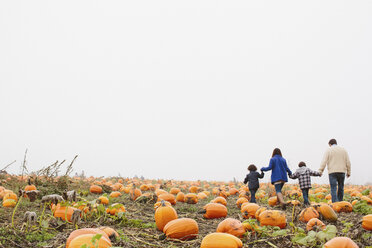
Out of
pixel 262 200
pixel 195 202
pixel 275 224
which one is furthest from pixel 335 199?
pixel 275 224

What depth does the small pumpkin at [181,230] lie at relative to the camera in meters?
4.07

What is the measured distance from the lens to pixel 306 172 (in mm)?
8961

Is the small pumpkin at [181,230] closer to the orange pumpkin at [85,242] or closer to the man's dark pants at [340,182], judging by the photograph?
the orange pumpkin at [85,242]

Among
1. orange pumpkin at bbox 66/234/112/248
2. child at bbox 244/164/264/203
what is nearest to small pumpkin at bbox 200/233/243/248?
orange pumpkin at bbox 66/234/112/248

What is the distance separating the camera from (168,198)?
6.96 m

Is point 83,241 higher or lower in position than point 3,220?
higher

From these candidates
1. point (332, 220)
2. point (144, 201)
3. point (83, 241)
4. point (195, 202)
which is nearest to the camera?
point (83, 241)

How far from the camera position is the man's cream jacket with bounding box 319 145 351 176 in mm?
9132

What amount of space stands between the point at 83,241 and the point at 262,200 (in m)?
7.45

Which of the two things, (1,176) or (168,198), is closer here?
(168,198)

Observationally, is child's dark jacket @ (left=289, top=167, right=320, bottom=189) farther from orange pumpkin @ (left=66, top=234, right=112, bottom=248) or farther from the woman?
orange pumpkin @ (left=66, top=234, right=112, bottom=248)

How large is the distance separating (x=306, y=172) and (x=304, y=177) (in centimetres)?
22

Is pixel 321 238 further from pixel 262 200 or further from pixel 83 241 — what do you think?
pixel 262 200

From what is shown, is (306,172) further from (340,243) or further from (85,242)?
(85,242)
